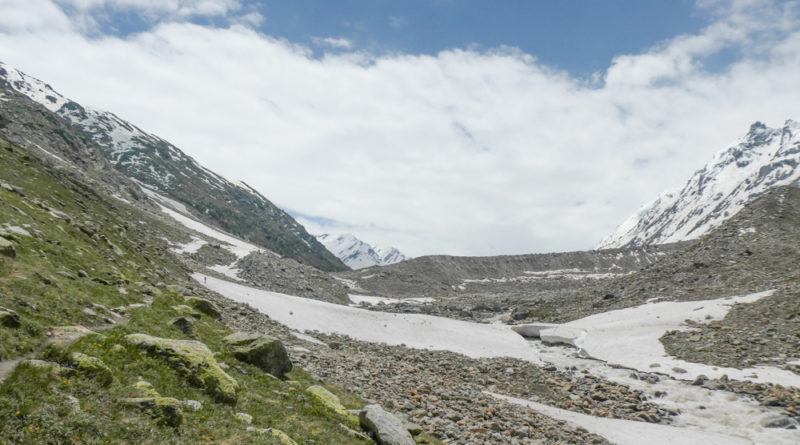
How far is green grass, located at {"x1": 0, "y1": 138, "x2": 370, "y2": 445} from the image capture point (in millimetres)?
8930

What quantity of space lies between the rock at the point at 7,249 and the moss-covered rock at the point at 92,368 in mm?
8008

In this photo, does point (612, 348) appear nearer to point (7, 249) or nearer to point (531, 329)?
point (531, 329)

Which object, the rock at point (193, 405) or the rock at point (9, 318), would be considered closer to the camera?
the rock at point (9, 318)

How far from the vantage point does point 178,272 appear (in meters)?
38.4

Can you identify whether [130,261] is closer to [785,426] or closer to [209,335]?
[209,335]

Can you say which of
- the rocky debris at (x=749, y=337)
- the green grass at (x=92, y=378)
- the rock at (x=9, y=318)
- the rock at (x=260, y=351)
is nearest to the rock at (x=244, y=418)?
the green grass at (x=92, y=378)

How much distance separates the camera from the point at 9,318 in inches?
442

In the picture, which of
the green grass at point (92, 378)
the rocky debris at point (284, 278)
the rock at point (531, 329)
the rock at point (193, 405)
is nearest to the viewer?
the green grass at point (92, 378)

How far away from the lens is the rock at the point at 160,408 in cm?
1017

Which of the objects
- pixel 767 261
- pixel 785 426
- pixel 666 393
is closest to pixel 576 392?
pixel 666 393

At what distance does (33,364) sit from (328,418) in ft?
27.3

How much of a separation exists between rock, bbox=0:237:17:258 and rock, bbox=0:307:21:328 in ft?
17.7

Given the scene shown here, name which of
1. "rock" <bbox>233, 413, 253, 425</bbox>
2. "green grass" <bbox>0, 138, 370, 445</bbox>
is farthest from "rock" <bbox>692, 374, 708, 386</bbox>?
"rock" <bbox>233, 413, 253, 425</bbox>

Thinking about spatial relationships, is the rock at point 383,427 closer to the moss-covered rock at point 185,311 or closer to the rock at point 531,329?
the moss-covered rock at point 185,311
